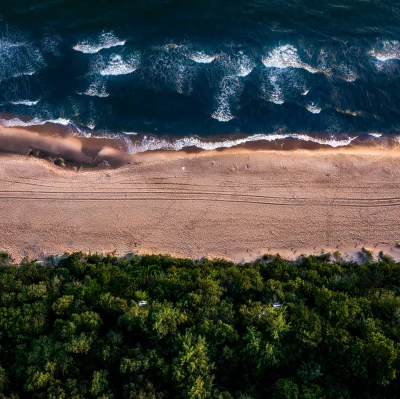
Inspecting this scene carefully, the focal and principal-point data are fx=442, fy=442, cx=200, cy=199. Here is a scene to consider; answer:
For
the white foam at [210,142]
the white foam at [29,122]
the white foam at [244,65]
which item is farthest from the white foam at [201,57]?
the white foam at [29,122]

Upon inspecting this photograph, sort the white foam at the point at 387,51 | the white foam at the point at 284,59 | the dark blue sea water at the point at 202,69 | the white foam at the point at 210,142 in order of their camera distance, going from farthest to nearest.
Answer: the white foam at the point at 387,51
the white foam at the point at 284,59
the dark blue sea water at the point at 202,69
the white foam at the point at 210,142

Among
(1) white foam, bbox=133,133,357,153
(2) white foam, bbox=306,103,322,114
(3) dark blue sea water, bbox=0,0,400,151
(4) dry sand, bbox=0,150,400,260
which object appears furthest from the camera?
(2) white foam, bbox=306,103,322,114

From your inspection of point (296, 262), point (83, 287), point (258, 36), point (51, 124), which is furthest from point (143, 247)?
point (258, 36)

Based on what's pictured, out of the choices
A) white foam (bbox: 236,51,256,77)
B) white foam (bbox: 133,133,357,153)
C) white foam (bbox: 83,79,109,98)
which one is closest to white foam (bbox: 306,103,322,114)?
white foam (bbox: 133,133,357,153)

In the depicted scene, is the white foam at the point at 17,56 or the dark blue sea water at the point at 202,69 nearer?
the dark blue sea water at the point at 202,69

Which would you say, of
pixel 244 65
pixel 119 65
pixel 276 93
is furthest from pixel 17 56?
pixel 276 93

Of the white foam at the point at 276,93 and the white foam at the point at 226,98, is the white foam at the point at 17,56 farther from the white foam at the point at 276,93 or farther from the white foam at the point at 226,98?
the white foam at the point at 276,93

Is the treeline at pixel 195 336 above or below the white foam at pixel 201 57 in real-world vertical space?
below

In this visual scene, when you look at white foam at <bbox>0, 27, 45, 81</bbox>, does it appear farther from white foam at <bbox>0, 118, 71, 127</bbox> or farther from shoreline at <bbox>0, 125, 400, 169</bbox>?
shoreline at <bbox>0, 125, 400, 169</bbox>
